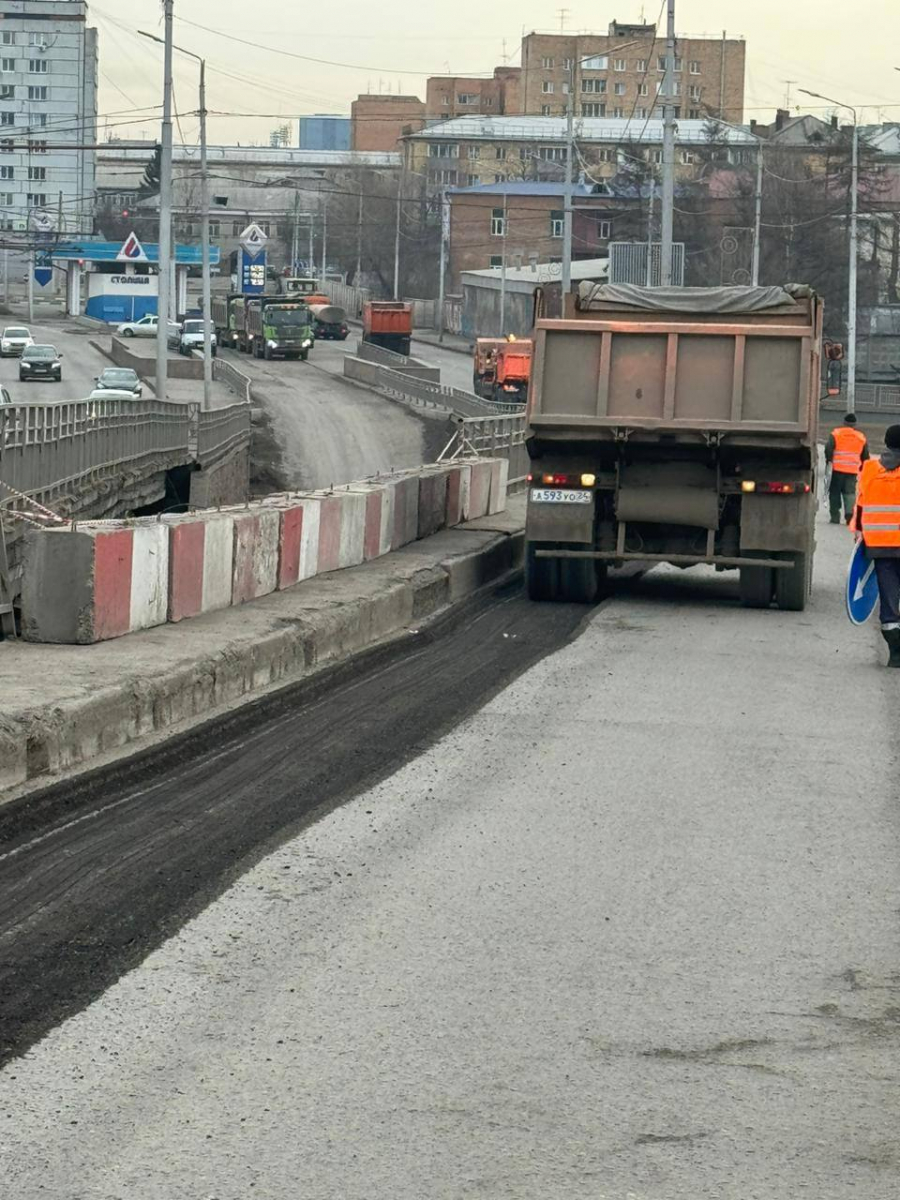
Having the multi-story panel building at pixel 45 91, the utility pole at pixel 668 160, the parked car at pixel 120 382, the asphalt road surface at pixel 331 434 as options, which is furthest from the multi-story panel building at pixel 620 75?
the utility pole at pixel 668 160

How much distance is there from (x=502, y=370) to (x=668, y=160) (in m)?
38.2

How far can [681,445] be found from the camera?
61.6 feet

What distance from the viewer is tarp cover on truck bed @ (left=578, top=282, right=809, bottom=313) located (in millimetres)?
20062

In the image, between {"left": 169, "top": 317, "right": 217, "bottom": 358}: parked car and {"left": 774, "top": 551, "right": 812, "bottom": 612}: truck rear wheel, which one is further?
{"left": 169, "top": 317, "right": 217, "bottom": 358}: parked car

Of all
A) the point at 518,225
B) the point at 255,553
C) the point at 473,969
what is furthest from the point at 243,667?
the point at 518,225

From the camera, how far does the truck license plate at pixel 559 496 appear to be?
63.9ft

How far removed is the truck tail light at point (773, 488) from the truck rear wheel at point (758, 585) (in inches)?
35.6

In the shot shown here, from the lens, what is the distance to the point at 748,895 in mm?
7871

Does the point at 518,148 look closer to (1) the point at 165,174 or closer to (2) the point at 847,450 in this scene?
(1) the point at 165,174

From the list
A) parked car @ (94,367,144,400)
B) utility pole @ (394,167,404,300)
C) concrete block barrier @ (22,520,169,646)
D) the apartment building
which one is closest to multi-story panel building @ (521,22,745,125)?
the apartment building

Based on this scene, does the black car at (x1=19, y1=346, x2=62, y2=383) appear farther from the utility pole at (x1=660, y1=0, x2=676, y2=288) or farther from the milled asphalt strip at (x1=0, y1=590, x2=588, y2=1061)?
the milled asphalt strip at (x1=0, y1=590, x2=588, y2=1061)

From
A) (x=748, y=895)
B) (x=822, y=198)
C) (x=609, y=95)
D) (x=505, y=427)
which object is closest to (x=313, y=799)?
(x=748, y=895)

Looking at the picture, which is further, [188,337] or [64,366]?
[188,337]

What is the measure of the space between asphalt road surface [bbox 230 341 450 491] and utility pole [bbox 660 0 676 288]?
1554 cm
